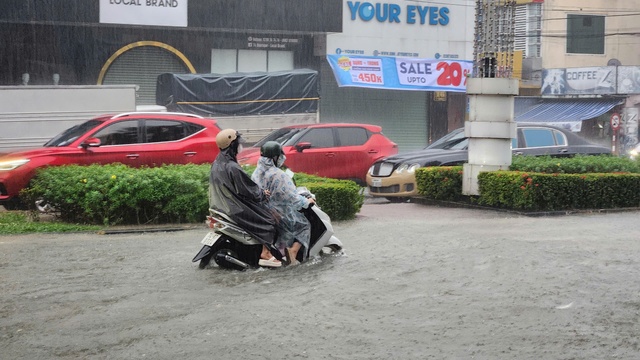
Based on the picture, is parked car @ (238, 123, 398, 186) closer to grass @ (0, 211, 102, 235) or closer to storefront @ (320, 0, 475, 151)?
grass @ (0, 211, 102, 235)

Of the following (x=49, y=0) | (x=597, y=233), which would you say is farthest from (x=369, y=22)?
(x=597, y=233)

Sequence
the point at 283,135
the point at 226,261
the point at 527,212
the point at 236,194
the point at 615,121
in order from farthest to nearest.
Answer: the point at 615,121 < the point at 283,135 < the point at 527,212 < the point at 226,261 < the point at 236,194

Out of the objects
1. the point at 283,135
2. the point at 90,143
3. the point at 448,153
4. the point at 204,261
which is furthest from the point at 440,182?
the point at 204,261

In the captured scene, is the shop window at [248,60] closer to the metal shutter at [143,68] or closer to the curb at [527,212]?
the metal shutter at [143,68]

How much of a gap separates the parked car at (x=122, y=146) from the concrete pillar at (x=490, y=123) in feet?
15.4

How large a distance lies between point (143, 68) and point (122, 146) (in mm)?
12658

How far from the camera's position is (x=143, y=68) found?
2833 cm

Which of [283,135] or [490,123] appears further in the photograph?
[283,135]

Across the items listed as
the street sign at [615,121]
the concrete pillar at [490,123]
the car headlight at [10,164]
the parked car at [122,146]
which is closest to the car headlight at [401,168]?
the concrete pillar at [490,123]

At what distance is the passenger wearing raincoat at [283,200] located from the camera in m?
10.1

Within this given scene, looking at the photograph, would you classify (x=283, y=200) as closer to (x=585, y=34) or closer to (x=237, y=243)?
(x=237, y=243)

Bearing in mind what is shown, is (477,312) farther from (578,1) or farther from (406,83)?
(578,1)

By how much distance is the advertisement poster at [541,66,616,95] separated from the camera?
132 ft

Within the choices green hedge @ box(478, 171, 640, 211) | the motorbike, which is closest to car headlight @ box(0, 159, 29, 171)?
the motorbike
